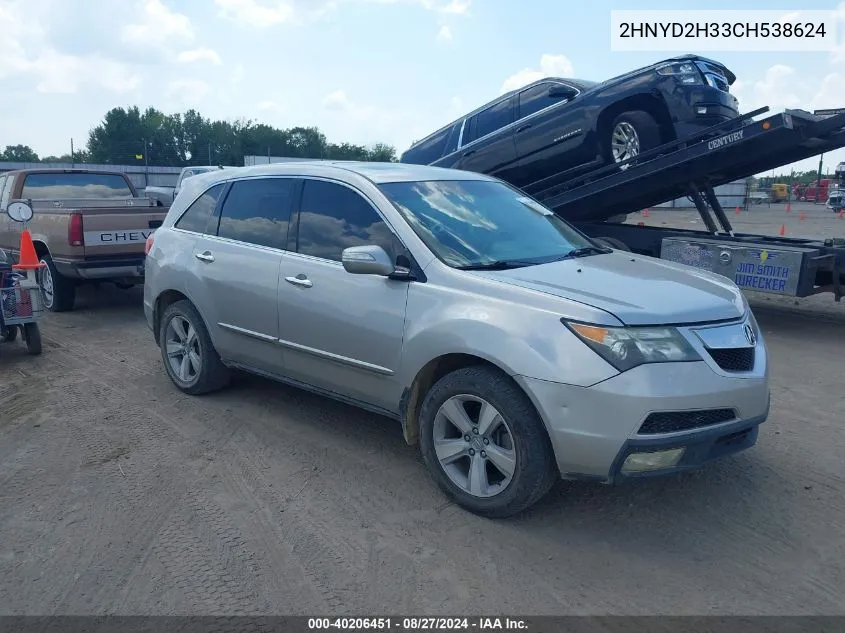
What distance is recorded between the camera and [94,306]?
10141 millimetres

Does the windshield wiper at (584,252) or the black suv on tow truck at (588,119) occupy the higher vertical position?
the black suv on tow truck at (588,119)

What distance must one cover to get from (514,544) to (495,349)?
94 cm

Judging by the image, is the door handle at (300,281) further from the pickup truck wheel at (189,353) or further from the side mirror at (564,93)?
the side mirror at (564,93)

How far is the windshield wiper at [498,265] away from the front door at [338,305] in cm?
38

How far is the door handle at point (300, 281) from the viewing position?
15.2 ft

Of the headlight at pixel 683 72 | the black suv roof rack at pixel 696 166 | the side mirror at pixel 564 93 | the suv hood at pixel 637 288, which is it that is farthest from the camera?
the side mirror at pixel 564 93

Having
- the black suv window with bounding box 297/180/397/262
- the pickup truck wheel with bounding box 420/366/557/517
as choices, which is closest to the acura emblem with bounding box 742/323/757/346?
the pickup truck wheel with bounding box 420/366/557/517

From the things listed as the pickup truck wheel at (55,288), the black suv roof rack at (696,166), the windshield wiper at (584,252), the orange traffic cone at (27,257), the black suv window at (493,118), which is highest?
the black suv window at (493,118)

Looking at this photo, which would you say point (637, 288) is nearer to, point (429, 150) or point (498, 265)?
point (498, 265)

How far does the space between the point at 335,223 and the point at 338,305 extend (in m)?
0.58

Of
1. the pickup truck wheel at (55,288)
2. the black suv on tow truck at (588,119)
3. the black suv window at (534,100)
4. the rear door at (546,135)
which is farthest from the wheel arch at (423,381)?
the pickup truck wheel at (55,288)

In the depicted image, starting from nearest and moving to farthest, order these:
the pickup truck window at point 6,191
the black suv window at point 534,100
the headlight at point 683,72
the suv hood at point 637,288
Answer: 1. the suv hood at point 637,288
2. the headlight at point 683,72
3. the black suv window at point 534,100
4. the pickup truck window at point 6,191

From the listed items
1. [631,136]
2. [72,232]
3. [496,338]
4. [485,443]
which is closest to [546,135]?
[631,136]

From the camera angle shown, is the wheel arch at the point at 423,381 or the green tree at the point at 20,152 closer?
the wheel arch at the point at 423,381
